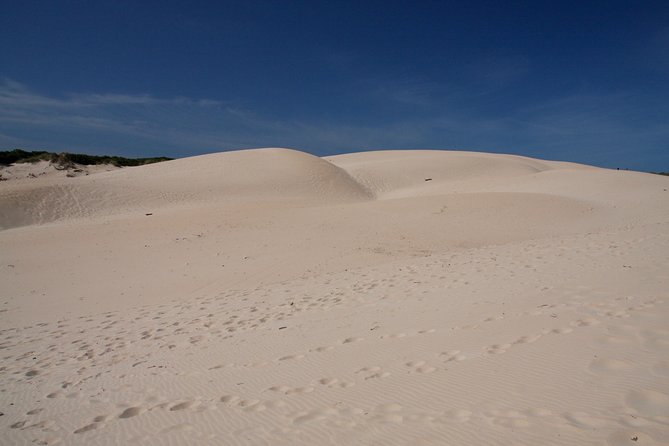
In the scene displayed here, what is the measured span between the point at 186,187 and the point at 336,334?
76.1 ft

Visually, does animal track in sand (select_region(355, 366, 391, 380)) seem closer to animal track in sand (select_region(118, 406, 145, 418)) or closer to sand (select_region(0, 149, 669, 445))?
sand (select_region(0, 149, 669, 445))

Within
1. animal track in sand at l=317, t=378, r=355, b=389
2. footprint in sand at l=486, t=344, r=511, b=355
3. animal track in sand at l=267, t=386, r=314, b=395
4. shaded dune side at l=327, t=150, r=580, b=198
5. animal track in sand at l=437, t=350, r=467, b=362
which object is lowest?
animal track in sand at l=267, t=386, r=314, b=395

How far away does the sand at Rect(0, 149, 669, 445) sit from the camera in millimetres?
3170

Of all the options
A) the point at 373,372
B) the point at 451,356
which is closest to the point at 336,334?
the point at 373,372

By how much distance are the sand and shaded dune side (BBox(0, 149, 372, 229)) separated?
465 cm

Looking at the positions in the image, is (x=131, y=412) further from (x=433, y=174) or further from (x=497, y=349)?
(x=433, y=174)

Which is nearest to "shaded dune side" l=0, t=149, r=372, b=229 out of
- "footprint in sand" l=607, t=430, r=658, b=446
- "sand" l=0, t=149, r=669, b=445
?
"sand" l=0, t=149, r=669, b=445

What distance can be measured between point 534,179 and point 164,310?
28790mm

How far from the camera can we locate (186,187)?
26.2m

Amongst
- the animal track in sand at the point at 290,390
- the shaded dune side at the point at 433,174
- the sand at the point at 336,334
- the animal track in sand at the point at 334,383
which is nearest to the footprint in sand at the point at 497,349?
the sand at the point at 336,334

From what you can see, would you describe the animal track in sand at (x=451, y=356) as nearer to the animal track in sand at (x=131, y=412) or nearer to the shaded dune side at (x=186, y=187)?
the animal track in sand at (x=131, y=412)

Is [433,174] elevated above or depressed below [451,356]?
above

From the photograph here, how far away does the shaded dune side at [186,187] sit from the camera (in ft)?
68.8

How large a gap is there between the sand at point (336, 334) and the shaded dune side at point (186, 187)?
4648mm
